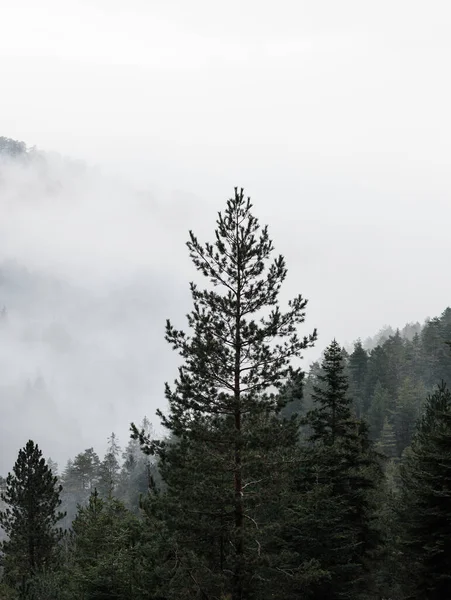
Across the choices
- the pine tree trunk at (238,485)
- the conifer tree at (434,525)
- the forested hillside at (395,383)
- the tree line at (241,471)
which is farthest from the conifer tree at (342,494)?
the forested hillside at (395,383)

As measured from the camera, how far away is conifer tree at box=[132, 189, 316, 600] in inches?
656

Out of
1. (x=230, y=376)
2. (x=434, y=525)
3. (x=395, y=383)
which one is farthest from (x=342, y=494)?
(x=395, y=383)

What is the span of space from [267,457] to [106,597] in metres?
11.1

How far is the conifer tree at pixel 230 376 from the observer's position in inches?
656

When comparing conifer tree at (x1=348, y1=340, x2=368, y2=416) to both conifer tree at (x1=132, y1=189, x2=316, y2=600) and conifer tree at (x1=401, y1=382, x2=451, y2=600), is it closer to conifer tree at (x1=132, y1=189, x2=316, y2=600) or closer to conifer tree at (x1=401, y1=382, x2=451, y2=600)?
conifer tree at (x1=401, y1=382, x2=451, y2=600)

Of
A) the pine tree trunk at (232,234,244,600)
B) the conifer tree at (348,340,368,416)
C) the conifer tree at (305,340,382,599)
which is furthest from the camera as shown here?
the conifer tree at (348,340,368,416)

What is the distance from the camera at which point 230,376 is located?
17.3 meters

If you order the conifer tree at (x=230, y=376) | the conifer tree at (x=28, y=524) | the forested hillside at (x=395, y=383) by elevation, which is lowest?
the conifer tree at (x=28, y=524)

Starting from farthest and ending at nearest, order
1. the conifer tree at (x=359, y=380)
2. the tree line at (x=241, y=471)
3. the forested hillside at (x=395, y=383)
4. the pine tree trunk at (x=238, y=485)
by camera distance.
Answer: the conifer tree at (x=359, y=380) < the forested hillside at (x=395, y=383) < the tree line at (x=241, y=471) < the pine tree trunk at (x=238, y=485)

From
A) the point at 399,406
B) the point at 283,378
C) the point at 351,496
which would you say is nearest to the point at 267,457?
the point at 283,378

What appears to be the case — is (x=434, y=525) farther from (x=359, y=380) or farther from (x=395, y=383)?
(x=395, y=383)

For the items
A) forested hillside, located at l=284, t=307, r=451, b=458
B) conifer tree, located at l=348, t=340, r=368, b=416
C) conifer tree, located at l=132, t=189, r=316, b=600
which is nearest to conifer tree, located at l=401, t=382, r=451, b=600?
conifer tree, located at l=132, t=189, r=316, b=600

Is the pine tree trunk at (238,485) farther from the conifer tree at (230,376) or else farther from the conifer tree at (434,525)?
the conifer tree at (434,525)

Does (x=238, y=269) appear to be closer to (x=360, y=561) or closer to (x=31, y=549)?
(x=360, y=561)
